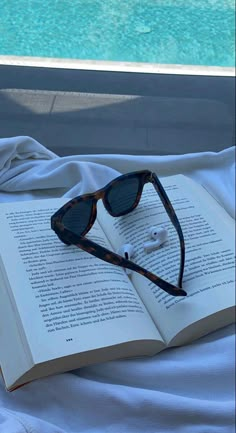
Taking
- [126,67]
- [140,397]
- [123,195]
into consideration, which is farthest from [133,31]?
[140,397]

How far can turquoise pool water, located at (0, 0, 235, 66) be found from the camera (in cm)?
59

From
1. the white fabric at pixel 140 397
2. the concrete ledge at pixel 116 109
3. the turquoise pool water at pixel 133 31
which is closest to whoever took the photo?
the white fabric at pixel 140 397

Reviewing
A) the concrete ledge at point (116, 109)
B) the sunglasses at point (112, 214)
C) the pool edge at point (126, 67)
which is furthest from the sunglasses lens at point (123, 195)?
the pool edge at point (126, 67)

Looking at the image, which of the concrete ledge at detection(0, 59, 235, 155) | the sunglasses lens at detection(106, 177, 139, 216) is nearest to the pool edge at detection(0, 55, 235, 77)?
the concrete ledge at detection(0, 59, 235, 155)

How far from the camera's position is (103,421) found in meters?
0.27

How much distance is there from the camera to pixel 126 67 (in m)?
0.60

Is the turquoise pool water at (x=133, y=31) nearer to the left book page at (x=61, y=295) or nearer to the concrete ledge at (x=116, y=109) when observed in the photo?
the concrete ledge at (x=116, y=109)

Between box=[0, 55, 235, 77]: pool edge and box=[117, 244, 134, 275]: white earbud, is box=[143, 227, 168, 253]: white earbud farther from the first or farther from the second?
box=[0, 55, 235, 77]: pool edge

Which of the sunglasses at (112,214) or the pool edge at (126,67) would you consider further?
the pool edge at (126,67)

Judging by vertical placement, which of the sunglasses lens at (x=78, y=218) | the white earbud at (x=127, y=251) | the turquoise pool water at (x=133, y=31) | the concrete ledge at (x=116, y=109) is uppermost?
the turquoise pool water at (x=133, y=31)

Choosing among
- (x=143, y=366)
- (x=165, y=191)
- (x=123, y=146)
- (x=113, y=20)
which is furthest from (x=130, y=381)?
(x=113, y=20)

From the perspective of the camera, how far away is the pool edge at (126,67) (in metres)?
0.57

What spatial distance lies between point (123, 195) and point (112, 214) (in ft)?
0.04

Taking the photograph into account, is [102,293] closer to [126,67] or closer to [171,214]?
[171,214]
